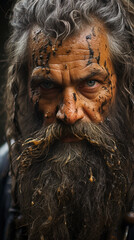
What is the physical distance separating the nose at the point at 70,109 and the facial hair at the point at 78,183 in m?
0.06

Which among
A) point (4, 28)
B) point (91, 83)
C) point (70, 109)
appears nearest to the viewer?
point (70, 109)

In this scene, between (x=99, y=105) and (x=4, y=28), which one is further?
(x=4, y=28)

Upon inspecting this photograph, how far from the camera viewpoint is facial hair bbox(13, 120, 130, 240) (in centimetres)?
144

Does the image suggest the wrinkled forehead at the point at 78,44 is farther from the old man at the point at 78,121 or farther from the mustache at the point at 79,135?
the mustache at the point at 79,135

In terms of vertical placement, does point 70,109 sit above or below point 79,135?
above

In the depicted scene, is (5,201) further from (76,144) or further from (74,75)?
(74,75)

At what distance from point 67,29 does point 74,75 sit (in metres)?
0.24

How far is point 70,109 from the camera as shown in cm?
137

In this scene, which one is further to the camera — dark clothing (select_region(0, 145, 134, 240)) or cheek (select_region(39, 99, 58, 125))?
dark clothing (select_region(0, 145, 134, 240))

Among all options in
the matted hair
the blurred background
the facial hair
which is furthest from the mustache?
the blurred background

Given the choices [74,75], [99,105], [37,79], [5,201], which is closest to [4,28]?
[37,79]

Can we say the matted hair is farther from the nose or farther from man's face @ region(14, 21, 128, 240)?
the nose

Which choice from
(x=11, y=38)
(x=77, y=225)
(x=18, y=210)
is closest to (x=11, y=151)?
(x=18, y=210)

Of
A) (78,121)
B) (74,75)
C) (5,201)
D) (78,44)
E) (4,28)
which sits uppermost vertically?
(4,28)
